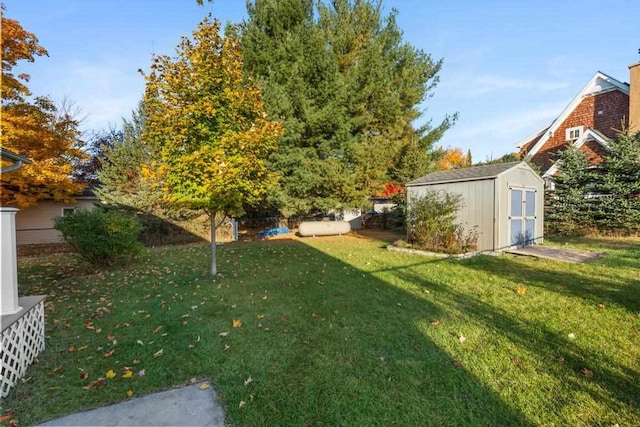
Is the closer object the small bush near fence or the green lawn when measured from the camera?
the green lawn

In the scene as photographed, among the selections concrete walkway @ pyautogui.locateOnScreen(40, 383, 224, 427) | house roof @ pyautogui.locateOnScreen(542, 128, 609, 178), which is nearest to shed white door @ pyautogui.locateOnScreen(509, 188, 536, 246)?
house roof @ pyautogui.locateOnScreen(542, 128, 609, 178)

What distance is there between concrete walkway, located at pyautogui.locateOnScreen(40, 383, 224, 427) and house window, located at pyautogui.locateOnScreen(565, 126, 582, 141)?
21.0 metres

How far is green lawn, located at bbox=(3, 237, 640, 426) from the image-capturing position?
2328mm

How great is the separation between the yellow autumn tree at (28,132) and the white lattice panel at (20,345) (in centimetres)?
924

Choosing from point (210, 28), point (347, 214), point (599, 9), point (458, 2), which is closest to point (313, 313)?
point (210, 28)

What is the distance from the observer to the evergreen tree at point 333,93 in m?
13.8

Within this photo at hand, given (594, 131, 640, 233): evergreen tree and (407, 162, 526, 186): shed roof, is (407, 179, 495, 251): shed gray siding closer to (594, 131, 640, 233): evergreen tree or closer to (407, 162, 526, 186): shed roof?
(407, 162, 526, 186): shed roof

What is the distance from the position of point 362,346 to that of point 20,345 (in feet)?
11.1

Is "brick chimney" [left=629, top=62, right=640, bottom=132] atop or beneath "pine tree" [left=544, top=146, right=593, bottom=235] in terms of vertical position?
atop

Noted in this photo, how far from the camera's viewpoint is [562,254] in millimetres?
8602

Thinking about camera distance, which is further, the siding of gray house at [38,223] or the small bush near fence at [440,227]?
the siding of gray house at [38,223]

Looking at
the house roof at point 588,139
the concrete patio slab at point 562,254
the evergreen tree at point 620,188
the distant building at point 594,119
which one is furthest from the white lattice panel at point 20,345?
the distant building at point 594,119

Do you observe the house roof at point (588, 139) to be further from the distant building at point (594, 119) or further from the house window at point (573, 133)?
the house window at point (573, 133)

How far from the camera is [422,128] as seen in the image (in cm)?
1773
